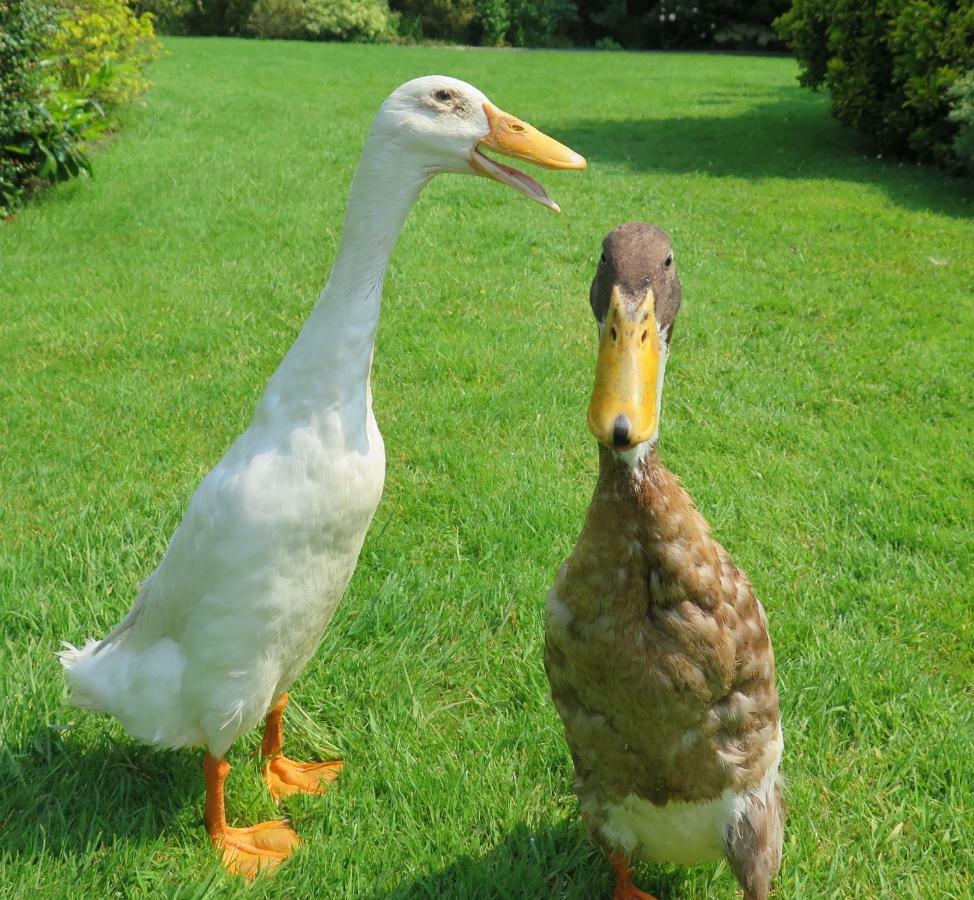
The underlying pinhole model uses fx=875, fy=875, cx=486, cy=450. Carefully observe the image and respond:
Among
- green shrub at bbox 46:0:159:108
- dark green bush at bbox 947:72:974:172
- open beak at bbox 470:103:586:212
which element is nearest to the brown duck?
open beak at bbox 470:103:586:212

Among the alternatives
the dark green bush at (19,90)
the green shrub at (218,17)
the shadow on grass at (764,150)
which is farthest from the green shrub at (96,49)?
the green shrub at (218,17)

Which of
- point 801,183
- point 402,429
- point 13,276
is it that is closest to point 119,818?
point 402,429

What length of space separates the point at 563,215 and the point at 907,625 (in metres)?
5.37

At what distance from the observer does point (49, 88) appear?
7789 millimetres

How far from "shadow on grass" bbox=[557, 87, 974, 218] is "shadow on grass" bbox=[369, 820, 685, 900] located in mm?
7121

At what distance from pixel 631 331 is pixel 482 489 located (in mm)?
2310

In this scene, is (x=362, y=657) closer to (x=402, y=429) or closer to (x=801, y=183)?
(x=402, y=429)

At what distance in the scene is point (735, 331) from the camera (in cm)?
546

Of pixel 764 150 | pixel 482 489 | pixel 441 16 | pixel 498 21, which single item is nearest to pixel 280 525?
pixel 482 489

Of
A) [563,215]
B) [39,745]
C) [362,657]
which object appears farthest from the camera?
[563,215]

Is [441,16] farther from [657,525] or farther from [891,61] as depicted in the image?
[657,525]

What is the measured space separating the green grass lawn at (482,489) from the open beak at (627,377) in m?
1.35

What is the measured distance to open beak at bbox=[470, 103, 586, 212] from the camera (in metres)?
1.99

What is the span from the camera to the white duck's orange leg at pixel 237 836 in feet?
7.48
